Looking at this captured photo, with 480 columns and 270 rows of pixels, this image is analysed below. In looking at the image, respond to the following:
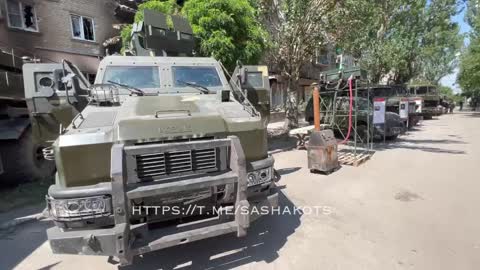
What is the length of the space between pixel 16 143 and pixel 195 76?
4.05 metres

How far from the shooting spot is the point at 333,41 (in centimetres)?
1134

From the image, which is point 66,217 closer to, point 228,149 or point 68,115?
point 228,149

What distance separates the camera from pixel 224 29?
854cm

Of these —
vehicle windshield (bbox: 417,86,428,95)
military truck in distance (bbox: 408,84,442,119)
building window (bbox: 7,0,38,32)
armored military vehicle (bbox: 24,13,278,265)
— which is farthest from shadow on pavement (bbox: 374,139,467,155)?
building window (bbox: 7,0,38,32)

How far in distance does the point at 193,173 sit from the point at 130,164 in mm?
623

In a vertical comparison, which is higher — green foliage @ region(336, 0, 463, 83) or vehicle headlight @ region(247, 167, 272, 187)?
green foliage @ region(336, 0, 463, 83)

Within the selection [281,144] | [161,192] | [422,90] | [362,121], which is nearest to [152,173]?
[161,192]

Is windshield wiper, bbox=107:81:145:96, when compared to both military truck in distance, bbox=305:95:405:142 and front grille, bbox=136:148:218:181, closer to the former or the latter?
front grille, bbox=136:148:218:181

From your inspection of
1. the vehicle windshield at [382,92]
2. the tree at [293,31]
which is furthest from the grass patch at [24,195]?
the vehicle windshield at [382,92]

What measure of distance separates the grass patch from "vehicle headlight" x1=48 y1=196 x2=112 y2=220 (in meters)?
3.56

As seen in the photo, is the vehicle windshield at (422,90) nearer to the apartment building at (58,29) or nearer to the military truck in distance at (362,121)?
the military truck in distance at (362,121)

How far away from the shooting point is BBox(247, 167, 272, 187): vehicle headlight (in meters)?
3.39

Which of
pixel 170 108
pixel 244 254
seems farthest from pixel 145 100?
pixel 244 254

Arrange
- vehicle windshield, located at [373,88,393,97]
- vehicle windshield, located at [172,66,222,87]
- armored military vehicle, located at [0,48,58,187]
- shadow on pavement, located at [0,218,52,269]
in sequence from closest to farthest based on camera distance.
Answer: shadow on pavement, located at [0,218,52,269] → vehicle windshield, located at [172,66,222,87] → armored military vehicle, located at [0,48,58,187] → vehicle windshield, located at [373,88,393,97]
